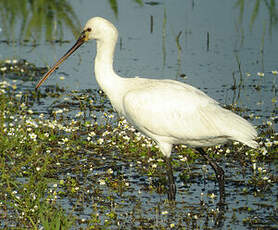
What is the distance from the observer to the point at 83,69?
12.2 meters

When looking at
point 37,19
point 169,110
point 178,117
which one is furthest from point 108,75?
point 37,19

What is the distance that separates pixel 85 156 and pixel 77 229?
2.15 m

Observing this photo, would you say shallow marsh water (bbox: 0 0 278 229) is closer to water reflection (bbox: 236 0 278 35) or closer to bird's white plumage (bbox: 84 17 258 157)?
water reflection (bbox: 236 0 278 35)

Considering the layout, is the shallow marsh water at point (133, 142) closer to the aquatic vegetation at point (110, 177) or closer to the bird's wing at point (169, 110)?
the aquatic vegetation at point (110, 177)

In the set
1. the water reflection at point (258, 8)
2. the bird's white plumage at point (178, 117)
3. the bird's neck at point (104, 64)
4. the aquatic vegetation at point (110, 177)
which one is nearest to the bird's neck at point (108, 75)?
the bird's neck at point (104, 64)

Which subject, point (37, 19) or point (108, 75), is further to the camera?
point (37, 19)

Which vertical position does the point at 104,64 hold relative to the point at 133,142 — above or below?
above

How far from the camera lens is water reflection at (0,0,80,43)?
46.2 feet

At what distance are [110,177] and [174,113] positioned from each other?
3.59 feet

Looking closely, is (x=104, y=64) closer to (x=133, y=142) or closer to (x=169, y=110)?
(x=169, y=110)

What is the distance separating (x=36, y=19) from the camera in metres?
14.9

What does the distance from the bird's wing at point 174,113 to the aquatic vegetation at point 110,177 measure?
66 cm

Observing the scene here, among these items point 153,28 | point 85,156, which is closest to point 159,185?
point 85,156

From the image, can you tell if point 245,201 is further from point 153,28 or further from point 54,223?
point 153,28
